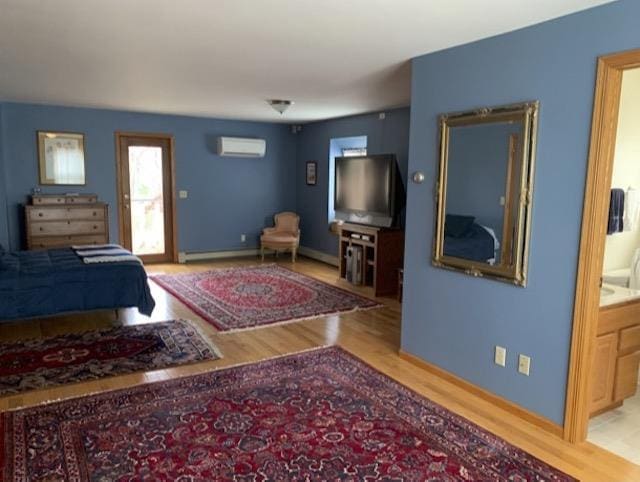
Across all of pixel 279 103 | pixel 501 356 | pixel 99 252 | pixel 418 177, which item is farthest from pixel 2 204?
pixel 501 356

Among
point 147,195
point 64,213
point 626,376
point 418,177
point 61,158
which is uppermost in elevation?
point 61,158

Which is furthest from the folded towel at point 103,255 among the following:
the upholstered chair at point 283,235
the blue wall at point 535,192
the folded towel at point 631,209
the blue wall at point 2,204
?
the folded towel at point 631,209

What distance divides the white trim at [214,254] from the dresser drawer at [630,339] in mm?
6470

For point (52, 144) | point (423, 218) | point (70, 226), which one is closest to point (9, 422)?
point (423, 218)

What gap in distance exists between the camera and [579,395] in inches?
102

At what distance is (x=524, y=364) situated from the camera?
284cm

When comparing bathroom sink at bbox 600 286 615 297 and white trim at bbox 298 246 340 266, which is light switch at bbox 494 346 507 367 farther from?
white trim at bbox 298 246 340 266

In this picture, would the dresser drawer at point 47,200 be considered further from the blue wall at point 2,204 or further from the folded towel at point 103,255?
the folded towel at point 103,255

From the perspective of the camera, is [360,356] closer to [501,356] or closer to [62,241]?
[501,356]

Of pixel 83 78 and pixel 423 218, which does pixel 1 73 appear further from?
pixel 423 218

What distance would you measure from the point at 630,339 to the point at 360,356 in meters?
1.91

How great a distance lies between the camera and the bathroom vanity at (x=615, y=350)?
2.72 m

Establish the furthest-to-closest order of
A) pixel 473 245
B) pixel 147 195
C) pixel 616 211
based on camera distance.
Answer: pixel 147 195, pixel 616 211, pixel 473 245

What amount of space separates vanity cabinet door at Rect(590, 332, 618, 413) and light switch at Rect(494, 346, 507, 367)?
0.49 meters
